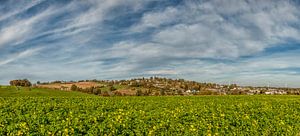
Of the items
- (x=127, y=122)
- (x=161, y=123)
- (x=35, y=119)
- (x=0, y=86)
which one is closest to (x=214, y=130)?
(x=161, y=123)

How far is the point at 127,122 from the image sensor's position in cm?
1320

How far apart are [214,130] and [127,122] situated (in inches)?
159

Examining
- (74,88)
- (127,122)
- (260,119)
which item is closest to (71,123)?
(127,122)

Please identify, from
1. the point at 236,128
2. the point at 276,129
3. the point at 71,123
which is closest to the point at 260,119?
the point at 276,129

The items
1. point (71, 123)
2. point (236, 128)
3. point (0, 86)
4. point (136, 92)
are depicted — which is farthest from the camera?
point (136, 92)

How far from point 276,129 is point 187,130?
6.96 metres

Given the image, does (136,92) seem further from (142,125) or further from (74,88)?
(142,125)

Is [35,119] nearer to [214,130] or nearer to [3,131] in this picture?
[3,131]

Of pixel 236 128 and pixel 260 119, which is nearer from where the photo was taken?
pixel 236 128

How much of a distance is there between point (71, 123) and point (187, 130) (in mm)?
4513

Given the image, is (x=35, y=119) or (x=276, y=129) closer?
(x=35, y=119)

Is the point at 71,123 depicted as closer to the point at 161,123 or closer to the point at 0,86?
the point at 161,123

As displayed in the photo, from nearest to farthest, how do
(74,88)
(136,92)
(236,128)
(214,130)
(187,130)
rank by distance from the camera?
(187,130) → (214,130) → (236,128) → (74,88) → (136,92)

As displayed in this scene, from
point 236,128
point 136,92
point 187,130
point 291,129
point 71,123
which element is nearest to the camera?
point 71,123
